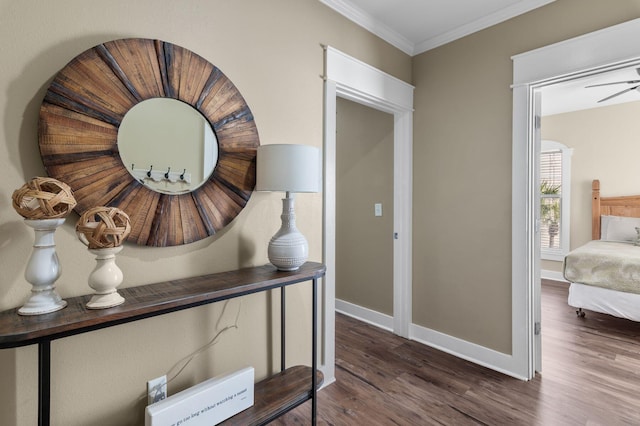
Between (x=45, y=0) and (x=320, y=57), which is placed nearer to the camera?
(x=45, y=0)

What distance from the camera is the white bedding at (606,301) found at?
9.65 ft

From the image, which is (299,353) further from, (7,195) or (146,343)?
(7,195)

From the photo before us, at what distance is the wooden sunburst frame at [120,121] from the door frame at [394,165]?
627 mm

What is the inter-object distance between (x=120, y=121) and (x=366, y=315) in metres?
2.72

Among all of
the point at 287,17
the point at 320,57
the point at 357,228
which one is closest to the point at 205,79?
the point at 287,17

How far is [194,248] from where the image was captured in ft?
5.04

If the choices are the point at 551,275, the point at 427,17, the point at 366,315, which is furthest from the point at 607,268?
the point at 427,17

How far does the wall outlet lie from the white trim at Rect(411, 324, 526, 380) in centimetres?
208

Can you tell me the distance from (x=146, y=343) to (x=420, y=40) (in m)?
2.86

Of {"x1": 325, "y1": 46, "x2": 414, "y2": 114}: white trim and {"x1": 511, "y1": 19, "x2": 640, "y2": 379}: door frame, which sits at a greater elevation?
{"x1": 325, "y1": 46, "x2": 414, "y2": 114}: white trim

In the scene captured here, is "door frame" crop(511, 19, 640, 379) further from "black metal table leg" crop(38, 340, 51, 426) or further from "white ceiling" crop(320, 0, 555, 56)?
"black metal table leg" crop(38, 340, 51, 426)

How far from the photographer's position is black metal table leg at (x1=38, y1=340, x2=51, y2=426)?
946mm

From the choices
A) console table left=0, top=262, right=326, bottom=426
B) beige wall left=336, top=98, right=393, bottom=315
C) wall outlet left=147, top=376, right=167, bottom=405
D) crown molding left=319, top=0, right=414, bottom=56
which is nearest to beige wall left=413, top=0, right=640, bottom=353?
crown molding left=319, top=0, right=414, bottom=56

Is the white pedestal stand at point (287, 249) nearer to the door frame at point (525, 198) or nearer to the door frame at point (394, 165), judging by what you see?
the door frame at point (394, 165)
